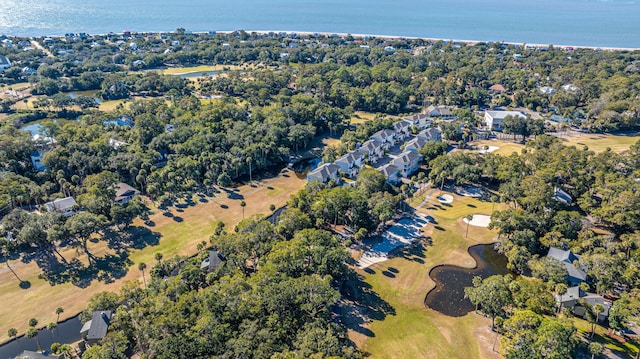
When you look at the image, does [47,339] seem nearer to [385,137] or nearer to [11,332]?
[11,332]

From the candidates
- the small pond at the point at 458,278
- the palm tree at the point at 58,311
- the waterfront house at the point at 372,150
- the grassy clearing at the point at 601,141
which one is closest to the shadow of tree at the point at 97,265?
the palm tree at the point at 58,311

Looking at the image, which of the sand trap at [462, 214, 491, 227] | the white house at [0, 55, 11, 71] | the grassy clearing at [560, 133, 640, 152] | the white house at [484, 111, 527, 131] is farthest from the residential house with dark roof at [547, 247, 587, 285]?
the white house at [0, 55, 11, 71]

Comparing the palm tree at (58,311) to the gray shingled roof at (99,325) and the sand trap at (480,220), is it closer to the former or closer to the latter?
the gray shingled roof at (99,325)

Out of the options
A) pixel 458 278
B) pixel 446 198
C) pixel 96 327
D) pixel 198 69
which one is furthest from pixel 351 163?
pixel 198 69

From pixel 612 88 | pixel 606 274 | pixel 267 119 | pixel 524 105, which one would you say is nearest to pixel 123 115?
pixel 267 119

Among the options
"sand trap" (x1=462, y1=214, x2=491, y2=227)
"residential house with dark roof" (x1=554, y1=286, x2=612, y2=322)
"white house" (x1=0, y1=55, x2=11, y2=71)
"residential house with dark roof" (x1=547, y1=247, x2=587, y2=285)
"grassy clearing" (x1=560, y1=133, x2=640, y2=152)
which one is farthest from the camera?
"white house" (x1=0, y1=55, x2=11, y2=71)

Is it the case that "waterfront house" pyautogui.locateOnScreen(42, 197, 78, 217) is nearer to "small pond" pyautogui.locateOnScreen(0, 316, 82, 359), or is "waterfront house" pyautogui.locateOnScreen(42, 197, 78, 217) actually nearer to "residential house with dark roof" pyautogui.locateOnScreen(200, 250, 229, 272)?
"small pond" pyautogui.locateOnScreen(0, 316, 82, 359)
